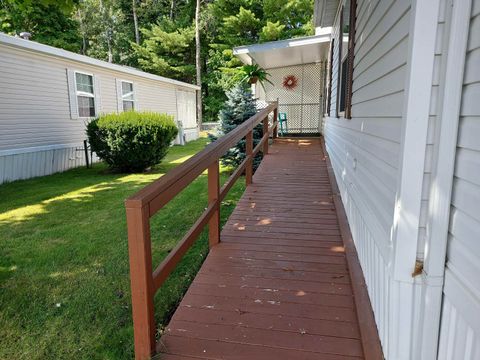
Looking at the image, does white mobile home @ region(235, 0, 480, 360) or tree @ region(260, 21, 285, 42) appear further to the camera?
tree @ region(260, 21, 285, 42)

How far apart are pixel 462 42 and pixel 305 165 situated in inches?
221

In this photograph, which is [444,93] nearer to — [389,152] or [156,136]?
[389,152]

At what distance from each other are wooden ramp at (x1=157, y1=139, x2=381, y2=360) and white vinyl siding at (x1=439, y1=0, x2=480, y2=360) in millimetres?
675

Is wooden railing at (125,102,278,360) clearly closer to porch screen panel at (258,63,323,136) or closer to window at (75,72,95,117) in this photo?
window at (75,72,95,117)

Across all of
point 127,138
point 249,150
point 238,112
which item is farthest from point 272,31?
point 249,150

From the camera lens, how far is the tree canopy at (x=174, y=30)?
2169 centimetres

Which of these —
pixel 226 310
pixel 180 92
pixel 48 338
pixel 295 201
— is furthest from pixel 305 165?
pixel 180 92

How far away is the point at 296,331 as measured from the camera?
A: 2203 mm

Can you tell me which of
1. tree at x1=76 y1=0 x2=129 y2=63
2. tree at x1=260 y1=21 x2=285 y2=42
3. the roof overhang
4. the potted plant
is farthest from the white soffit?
tree at x1=76 y1=0 x2=129 y2=63

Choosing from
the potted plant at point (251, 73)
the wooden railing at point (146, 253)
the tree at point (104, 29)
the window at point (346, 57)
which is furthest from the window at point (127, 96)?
the tree at point (104, 29)

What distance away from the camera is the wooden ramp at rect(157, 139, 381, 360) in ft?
6.80

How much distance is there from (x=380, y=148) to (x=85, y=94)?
1017 cm

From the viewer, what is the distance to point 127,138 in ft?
28.7

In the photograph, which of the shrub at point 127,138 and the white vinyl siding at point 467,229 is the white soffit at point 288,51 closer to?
the shrub at point 127,138
